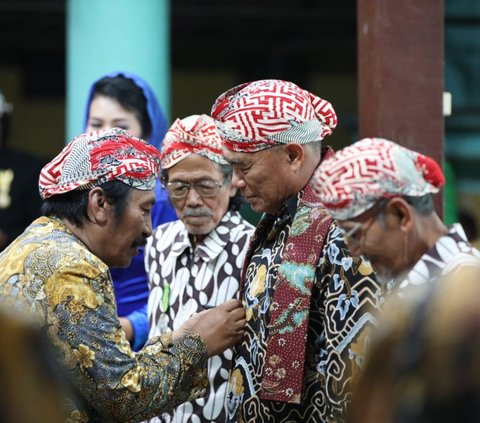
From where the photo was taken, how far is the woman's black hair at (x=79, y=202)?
3471 mm

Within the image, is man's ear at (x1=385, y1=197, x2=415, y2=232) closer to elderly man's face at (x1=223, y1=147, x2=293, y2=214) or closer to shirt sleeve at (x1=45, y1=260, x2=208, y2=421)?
elderly man's face at (x1=223, y1=147, x2=293, y2=214)

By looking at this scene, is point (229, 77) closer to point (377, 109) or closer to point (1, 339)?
point (377, 109)

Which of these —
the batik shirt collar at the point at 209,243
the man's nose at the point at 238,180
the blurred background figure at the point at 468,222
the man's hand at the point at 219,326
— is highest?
the man's nose at the point at 238,180

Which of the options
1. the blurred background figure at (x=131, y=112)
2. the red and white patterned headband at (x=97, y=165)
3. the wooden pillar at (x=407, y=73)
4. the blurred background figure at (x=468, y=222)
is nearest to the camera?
the red and white patterned headband at (x=97, y=165)

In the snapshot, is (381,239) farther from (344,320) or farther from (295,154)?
(295,154)

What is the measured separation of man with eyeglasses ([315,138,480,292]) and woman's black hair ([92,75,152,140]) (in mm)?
2343

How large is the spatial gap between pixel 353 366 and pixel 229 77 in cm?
822

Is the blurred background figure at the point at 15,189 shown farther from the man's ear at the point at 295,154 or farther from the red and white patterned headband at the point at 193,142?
the man's ear at the point at 295,154

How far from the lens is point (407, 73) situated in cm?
515

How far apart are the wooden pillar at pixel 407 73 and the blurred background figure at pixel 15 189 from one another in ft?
5.99

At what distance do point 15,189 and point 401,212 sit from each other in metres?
3.47

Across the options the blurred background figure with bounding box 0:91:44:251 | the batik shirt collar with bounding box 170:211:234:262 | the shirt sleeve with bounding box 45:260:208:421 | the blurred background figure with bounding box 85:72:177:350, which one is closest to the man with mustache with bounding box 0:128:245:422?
the shirt sleeve with bounding box 45:260:208:421

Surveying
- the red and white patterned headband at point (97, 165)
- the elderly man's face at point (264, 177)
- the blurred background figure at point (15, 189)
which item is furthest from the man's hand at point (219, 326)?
the blurred background figure at point (15, 189)

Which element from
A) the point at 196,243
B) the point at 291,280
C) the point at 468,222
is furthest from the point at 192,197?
the point at 468,222
